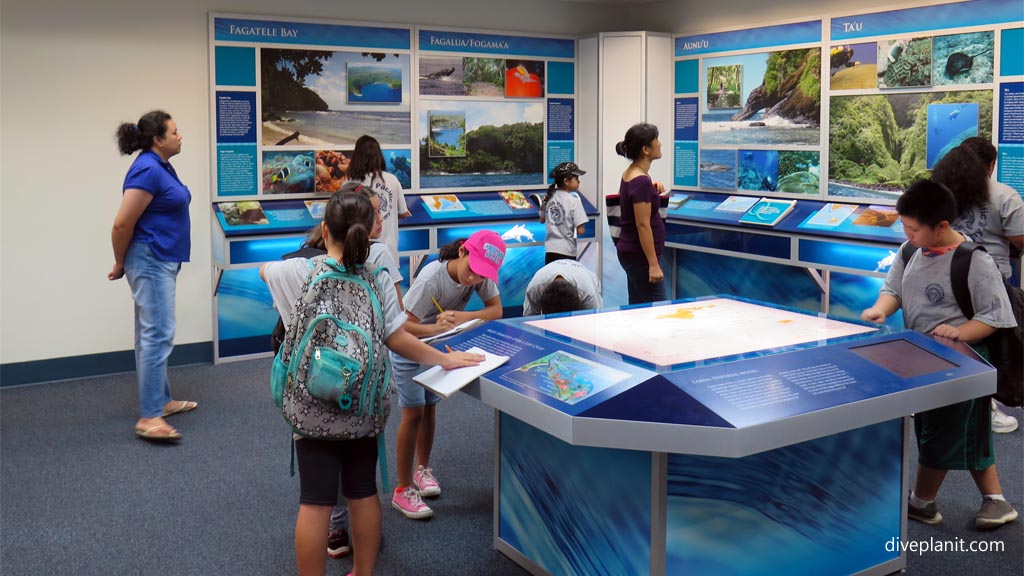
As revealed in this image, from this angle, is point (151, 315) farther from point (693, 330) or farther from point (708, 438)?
point (708, 438)

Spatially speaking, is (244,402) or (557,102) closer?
(244,402)

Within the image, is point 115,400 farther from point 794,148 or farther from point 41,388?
point 794,148

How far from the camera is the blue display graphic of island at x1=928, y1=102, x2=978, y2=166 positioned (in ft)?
20.4

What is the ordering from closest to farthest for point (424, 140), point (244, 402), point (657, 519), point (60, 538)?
1. point (657, 519)
2. point (60, 538)
3. point (244, 402)
4. point (424, 140)

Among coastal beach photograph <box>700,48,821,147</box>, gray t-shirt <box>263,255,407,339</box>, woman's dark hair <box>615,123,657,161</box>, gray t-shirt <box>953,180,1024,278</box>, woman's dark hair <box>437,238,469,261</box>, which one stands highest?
coastal beach photograph <box>700,48,821,147</box>

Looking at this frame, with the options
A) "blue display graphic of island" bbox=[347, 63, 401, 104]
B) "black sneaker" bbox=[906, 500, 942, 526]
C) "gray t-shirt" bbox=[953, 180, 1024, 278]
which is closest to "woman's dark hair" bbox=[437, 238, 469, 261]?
"black sneaker" bbox=[906, 500, 942, 526]

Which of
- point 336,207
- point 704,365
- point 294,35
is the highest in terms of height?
point 294,35

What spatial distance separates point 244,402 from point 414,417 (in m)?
2.37

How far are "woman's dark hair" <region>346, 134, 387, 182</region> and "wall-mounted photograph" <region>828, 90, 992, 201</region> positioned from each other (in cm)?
337

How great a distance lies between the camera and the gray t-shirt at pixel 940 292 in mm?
3662

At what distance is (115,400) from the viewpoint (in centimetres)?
612

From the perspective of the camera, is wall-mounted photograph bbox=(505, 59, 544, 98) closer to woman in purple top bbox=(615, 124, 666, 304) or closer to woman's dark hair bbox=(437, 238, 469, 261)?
woman in purple top bbox=(615, 124, 666, 304)

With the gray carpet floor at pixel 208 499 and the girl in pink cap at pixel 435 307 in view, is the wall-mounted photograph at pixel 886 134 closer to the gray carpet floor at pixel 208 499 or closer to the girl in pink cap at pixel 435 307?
the gray carpet floor at pixel 208 499

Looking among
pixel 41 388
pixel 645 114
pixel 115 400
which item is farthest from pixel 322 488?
pixel 645 114
